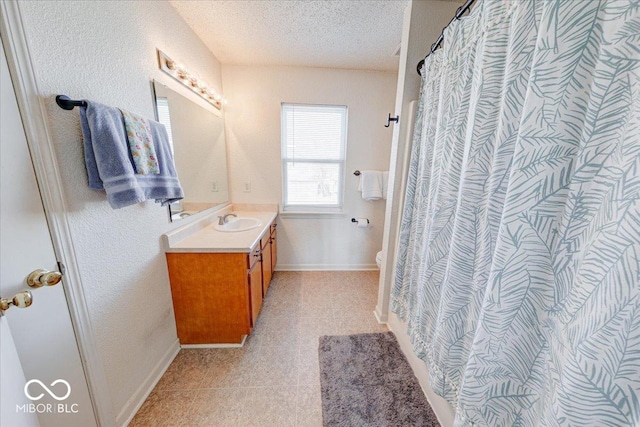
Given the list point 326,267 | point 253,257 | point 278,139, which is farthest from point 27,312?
point 326,267

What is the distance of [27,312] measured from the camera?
2.56 ft

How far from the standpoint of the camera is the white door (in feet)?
2.35

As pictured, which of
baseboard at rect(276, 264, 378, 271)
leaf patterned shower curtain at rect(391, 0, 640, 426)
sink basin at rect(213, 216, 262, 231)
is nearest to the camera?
leaf patterned shower curtain at rect(391, 0, 640, 426)

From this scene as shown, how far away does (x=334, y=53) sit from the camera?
2.20 meters

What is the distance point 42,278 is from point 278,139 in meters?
2.21

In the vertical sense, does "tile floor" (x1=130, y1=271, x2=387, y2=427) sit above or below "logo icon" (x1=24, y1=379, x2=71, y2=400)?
below

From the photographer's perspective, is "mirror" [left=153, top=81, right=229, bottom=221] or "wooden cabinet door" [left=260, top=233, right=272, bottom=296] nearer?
"mirror" [left=153, top=81, right=229, bottom=221]

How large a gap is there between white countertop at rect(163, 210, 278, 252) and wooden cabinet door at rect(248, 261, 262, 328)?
217 millimetres

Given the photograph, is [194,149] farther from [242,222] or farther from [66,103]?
[66,103]

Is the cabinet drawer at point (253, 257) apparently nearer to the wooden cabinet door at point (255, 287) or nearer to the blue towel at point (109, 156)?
the wooden cabinet door at point (255, 287)

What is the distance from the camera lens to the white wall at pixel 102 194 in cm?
88

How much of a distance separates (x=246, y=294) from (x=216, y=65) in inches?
93.0

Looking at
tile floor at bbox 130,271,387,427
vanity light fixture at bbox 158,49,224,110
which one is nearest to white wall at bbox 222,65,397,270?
vanity light fixture at bbox 158,49,224,110

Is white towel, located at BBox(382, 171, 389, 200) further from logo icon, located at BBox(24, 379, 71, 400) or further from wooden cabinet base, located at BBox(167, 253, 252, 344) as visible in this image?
logo icon, located at BBox(24, 379, 71, 400)
